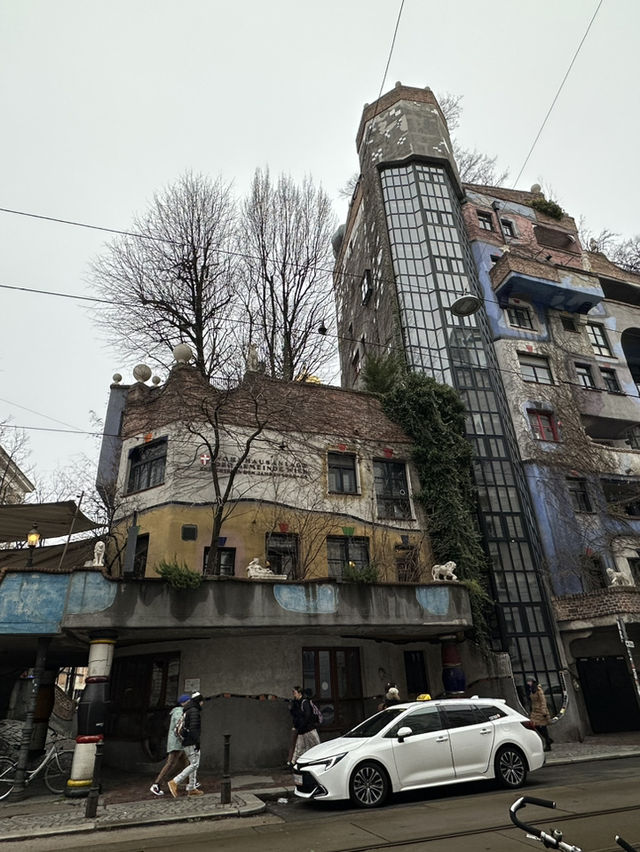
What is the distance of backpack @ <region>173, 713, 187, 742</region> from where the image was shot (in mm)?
9891

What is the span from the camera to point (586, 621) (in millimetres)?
18594

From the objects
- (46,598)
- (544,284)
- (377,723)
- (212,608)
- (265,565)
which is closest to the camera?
(377,723)

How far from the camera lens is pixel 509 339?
2577 centimetres

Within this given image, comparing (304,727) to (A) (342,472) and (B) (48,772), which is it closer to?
(B) (48,772)

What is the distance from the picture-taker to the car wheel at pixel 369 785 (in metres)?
8.16

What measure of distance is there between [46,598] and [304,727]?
248 inches

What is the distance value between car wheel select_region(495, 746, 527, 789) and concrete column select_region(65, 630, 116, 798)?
743 centimetres

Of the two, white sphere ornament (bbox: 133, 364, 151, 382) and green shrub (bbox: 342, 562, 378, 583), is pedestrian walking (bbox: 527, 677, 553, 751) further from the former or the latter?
white sphere ornament (bbox: 133, 364, 151, 382)

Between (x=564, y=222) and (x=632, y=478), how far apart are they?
18.3 metres

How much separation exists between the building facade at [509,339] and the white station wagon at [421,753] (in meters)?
9.80

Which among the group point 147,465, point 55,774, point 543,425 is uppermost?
point 543,425

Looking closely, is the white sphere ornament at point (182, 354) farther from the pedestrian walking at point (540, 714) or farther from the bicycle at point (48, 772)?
the pedestrian walking at point (540, 714)

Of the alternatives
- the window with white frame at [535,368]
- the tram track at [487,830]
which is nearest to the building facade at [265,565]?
the tram track at [487,830]

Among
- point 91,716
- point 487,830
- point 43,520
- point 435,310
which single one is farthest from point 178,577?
A: point 435,310
